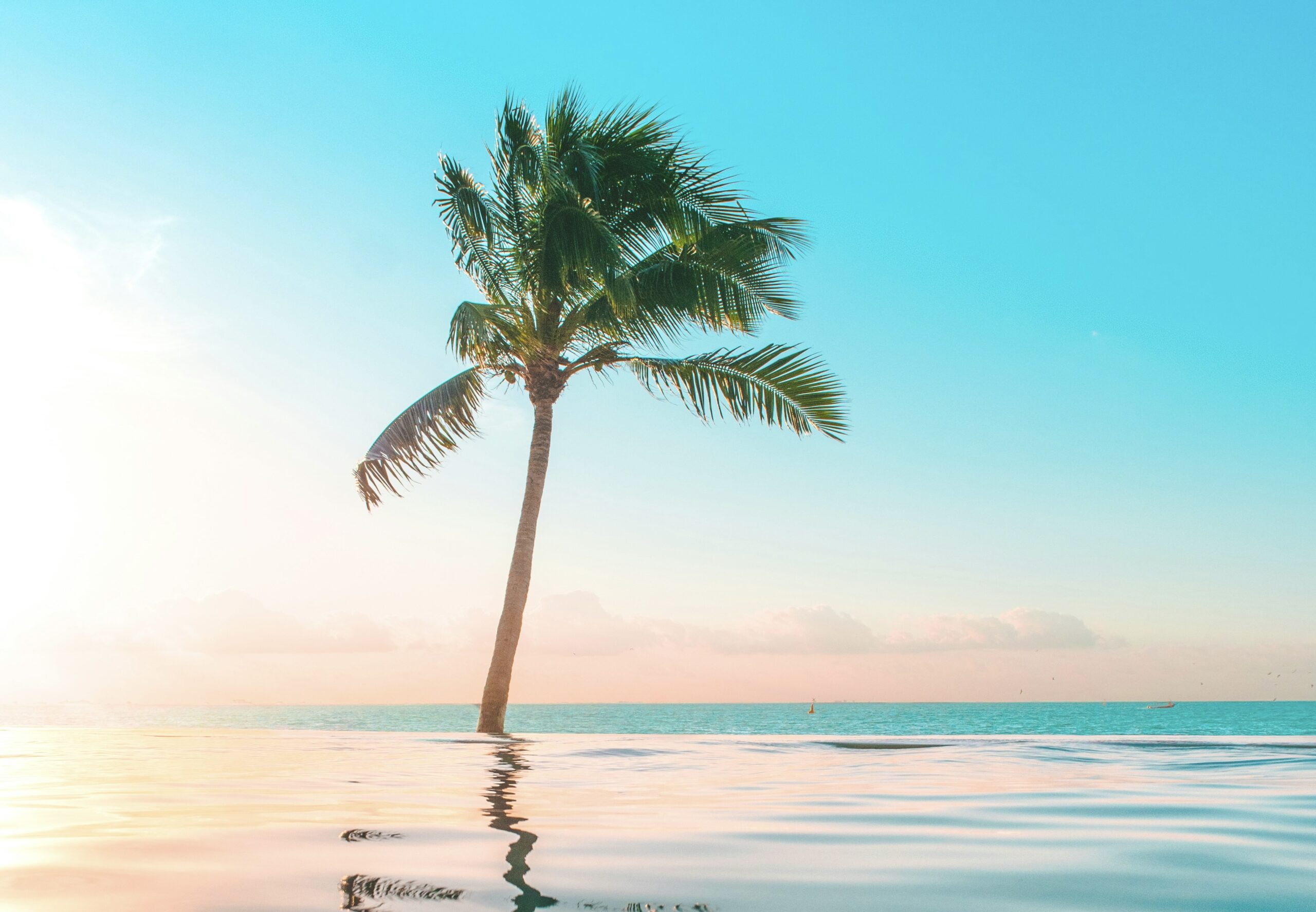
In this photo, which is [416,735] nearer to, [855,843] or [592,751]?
[592,751]

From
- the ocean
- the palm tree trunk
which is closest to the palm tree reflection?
the ocean

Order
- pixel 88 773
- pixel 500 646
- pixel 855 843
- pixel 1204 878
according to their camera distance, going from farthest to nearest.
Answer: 1. pixel 500 646
2. pixel 88 773
3. pixel 855 843
4. pixel 1204 878

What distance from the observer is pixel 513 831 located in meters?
2.03

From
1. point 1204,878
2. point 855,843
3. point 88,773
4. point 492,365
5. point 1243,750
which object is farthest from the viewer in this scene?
point 492,365

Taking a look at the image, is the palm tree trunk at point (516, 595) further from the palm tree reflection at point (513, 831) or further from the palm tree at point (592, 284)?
the palm tree reflection at point (513, 831)

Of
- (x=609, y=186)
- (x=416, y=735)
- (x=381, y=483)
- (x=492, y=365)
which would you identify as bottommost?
(x=416, y=735)

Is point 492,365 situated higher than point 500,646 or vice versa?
point 492,365

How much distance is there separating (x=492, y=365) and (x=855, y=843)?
10422 mm

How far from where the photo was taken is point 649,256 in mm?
11836

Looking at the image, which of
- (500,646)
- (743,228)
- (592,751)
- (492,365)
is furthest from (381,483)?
(592,751)

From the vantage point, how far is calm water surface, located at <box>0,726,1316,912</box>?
1.38 metres

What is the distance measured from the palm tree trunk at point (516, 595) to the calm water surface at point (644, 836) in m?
6.25

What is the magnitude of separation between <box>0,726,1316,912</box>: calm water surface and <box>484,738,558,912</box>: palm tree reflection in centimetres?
1

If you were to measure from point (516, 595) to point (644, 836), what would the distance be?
904cm
